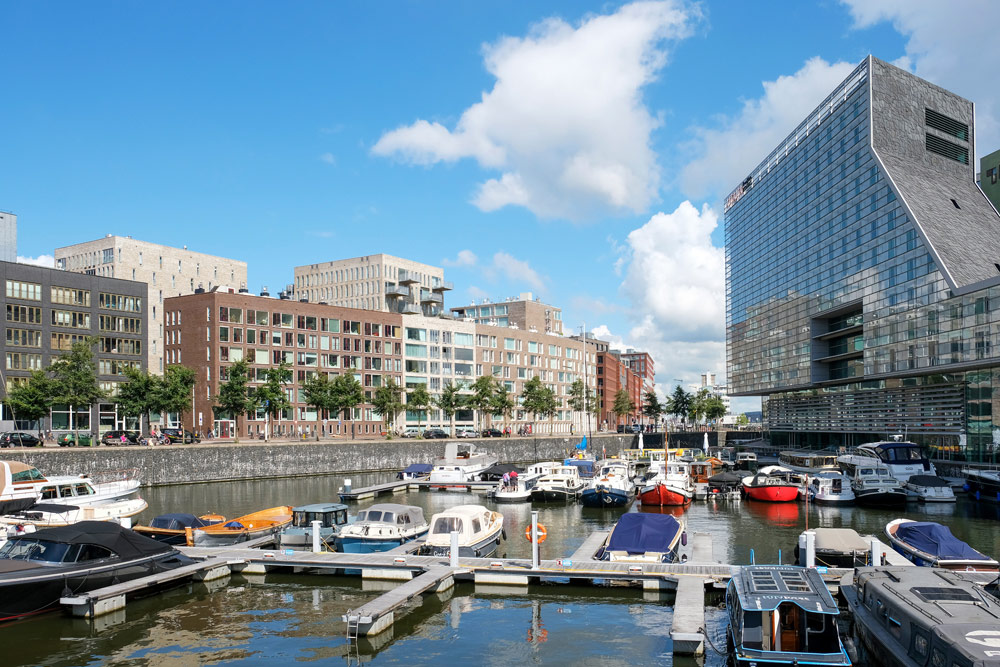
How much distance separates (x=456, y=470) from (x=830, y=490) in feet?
113

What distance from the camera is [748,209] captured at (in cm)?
15375

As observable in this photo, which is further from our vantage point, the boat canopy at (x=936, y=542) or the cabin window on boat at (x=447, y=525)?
the cabin window on boat at (x=447, y=525)

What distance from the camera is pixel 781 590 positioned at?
2223cm

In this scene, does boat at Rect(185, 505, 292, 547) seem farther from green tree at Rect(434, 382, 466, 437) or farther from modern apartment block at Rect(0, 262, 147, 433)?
green tree at Rect(434, 382, 466, 437)

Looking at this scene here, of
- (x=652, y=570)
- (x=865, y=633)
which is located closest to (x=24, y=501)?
(x=652, y=570)

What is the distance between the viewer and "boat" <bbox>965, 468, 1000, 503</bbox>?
70000mm

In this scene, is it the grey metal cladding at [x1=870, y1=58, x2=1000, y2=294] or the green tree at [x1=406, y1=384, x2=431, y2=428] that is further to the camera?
the green tree at [x1=406, y1=384, x2=431, y2=428]

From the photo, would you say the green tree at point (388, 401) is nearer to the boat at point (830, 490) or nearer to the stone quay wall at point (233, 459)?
the stone quay wall at point (233, 459)

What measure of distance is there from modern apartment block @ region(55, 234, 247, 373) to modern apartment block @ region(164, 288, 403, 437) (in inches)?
1126

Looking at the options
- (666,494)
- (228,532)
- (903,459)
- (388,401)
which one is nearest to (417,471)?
(666,494)

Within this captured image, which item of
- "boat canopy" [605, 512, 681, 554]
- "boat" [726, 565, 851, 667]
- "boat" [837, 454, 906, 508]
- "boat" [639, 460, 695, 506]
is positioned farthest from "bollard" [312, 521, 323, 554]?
"boat" [837, 454, 906, 508]

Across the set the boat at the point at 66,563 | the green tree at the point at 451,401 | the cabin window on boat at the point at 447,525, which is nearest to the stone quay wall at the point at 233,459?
the green tree at the point at 451,401

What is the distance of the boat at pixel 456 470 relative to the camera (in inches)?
3142

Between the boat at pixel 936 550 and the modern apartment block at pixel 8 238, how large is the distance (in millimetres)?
116017
